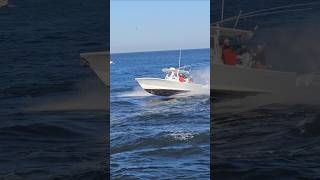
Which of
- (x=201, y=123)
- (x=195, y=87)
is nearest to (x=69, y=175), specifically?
(x=201, y=123)

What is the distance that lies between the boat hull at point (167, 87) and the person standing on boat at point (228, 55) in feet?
31.6

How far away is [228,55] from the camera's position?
586 centimetres

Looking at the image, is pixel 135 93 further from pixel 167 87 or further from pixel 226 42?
pixel 226 42

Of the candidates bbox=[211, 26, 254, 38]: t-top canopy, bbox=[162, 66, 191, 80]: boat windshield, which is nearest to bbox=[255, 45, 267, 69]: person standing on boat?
bbox=[211, 26, 254, 38]: t-top canopy

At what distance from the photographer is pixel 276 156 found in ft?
18.1

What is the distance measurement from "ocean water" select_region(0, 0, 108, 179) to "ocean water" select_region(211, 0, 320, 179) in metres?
1.31

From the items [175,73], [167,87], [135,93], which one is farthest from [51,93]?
[135,93]

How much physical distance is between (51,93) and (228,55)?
204 cm

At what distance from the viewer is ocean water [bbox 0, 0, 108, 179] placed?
5426mm

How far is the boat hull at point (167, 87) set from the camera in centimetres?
1556

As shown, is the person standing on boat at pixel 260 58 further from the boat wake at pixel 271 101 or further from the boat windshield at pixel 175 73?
the boat windshield at pixel 175 73

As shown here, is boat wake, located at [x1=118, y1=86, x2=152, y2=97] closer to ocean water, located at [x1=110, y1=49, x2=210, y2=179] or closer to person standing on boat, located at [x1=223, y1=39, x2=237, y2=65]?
ocean water, located at [x1=110, y1=49, x2=210, y2=179]

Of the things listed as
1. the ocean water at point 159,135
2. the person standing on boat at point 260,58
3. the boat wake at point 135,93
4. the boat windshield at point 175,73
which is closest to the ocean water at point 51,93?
the ocean water at point 159,135

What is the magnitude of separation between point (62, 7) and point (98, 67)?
786 millimetres
